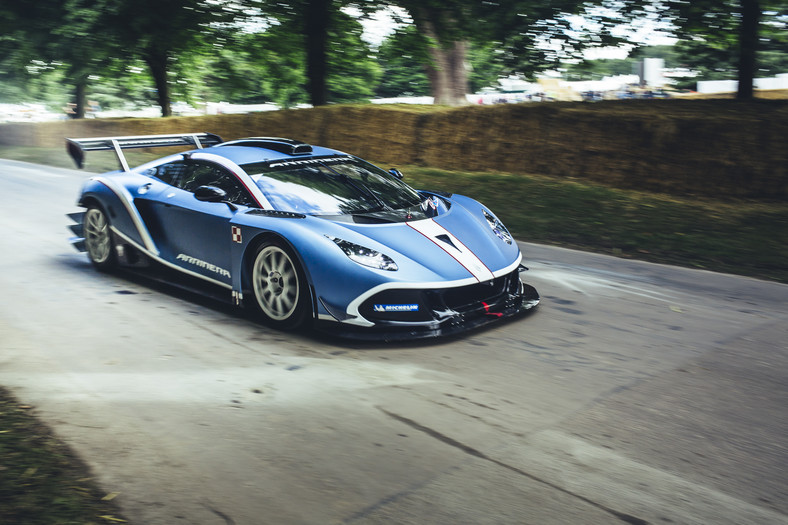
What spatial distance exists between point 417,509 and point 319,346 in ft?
7.31

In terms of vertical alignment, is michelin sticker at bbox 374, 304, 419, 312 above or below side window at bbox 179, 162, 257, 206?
below

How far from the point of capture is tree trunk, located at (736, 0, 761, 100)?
12844mm

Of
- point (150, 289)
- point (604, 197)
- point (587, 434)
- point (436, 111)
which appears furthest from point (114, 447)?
point (436, 111)

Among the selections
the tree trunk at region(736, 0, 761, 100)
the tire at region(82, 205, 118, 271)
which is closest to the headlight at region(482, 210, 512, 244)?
the tire at region(82, 205, 118, 271)

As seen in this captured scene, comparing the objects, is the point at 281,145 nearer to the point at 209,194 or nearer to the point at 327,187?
the point at 327,187

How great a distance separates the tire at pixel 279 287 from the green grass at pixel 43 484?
6.37 feet

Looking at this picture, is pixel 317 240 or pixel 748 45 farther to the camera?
pixel 748 45

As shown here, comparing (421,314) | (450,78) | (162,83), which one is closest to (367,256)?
(421,314)

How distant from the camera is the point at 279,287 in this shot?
214 inches

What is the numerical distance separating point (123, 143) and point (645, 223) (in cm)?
682

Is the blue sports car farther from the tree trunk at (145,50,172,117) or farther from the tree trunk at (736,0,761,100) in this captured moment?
the tree trunk at (145,50,172,117)

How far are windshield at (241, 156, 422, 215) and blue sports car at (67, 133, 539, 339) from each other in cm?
1

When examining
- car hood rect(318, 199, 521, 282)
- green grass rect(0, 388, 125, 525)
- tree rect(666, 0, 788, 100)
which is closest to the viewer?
green grass rect(0, 388, 125, 525)

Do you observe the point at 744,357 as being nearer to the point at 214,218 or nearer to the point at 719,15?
the point at 214,218
